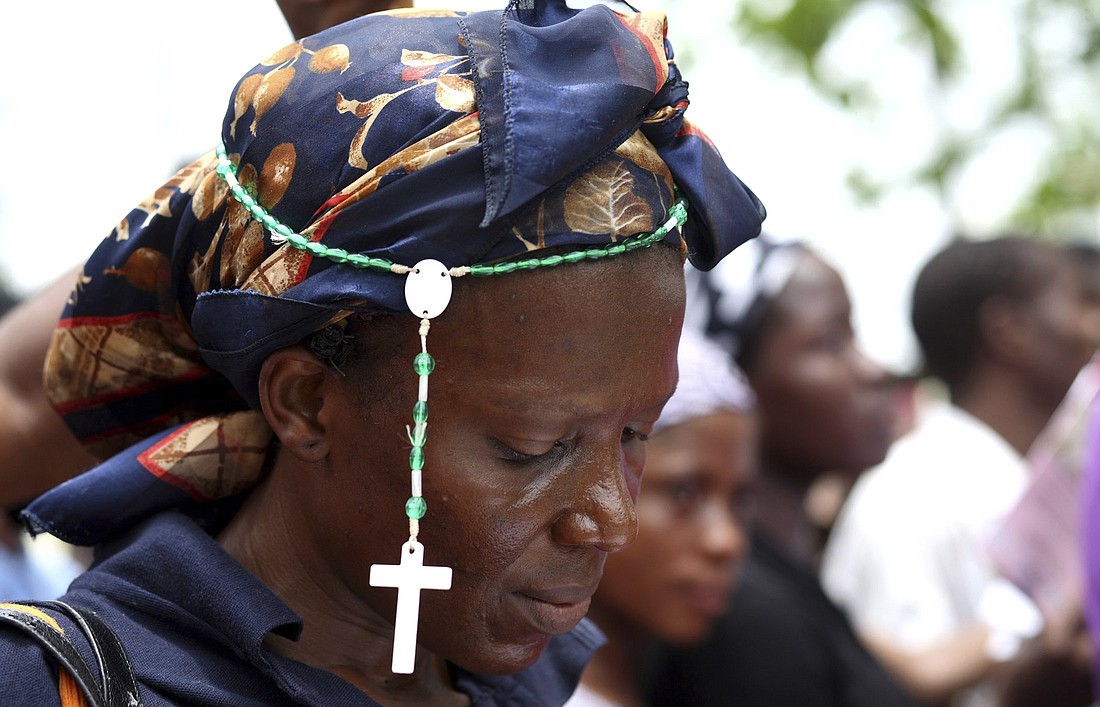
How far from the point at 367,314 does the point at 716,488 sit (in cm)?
231

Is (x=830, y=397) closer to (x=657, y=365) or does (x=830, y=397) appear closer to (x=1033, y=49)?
(x=657, y=365)

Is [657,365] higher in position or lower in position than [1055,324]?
higher

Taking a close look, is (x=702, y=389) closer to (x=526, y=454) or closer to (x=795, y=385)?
(x=795, y=385)

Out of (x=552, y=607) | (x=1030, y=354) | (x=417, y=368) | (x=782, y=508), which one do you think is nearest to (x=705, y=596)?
(x=782, y=508)

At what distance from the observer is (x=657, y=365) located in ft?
5.95

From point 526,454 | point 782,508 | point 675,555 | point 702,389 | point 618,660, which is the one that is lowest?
point 782,508

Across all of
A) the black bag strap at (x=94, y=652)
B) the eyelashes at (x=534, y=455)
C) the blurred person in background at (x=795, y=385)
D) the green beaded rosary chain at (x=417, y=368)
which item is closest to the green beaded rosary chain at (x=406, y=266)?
the green beaded rosary chain at (x=417, y=368)

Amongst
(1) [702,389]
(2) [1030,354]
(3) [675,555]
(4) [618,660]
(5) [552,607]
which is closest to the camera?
(5) [552,607]

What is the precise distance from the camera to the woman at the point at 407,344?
168 centimetres

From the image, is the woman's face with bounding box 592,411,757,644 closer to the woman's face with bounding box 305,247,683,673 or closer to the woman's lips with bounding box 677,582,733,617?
the woman's lips with bounding box 677,582,733,617

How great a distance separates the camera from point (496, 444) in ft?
5.68

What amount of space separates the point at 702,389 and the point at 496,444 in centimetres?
222

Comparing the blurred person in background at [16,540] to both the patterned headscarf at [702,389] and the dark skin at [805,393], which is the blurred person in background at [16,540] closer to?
the patterned headscarf at [702,389]

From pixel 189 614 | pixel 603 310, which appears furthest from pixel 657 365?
pixel 189 614
